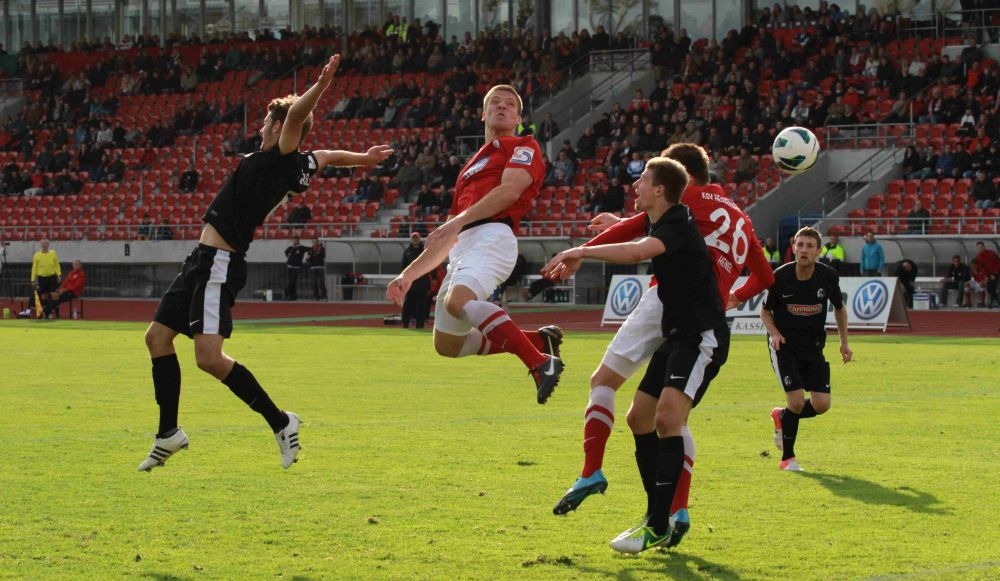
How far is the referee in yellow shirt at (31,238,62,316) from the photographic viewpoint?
33.9 m

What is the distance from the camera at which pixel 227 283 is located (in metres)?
8.88

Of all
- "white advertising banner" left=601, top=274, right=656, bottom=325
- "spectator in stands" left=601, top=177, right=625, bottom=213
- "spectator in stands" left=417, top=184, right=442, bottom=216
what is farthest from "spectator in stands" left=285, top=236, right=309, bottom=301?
"white advertising banner" left=601, top=274, right=656, bottom=325

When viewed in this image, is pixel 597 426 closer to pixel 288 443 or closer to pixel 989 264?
pixel 288 443

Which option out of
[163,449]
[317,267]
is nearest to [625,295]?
[317,267]

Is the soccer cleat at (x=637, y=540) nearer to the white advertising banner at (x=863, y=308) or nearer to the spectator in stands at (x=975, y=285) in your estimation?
the white advertising banner at (x=863, y=308)

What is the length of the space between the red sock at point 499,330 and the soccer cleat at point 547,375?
17cm

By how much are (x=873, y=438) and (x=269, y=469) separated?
4.94 meters

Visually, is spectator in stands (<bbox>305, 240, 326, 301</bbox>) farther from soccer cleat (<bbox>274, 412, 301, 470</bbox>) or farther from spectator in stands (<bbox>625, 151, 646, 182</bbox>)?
soccer cleat (<bbox>274, 412, 301, 470</bbox>)

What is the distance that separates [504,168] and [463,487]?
2.00 m

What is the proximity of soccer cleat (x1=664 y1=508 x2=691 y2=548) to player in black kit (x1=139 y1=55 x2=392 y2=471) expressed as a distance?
8.33ft

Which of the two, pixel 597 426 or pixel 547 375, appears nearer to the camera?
Result: pixel 597 426

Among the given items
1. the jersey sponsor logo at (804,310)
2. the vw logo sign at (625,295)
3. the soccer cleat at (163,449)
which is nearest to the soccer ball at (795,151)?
the jersey sponsor logo at (804,310)

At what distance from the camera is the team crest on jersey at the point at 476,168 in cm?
945

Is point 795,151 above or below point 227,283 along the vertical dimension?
above
